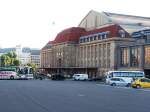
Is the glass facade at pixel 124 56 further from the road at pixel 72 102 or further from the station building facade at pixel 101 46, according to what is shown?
the road at pixel 72 102

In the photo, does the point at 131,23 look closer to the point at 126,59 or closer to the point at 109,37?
the point at 109,37

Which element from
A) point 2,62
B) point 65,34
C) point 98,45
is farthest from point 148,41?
point 2,62

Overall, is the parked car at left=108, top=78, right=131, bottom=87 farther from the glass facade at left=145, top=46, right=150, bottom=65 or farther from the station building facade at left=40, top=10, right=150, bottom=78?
the glass facade at left=145, top=46, right=150, bottom=65

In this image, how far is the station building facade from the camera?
282 ft

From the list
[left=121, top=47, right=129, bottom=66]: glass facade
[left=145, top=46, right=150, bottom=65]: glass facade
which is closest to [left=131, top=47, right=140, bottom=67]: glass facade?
[left=145, top=46, right=150, bottom=65]: glass facade

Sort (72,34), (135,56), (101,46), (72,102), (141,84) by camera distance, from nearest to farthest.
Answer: (72,102)
(141,84)
(135,56)
(101,46)
(72,34)

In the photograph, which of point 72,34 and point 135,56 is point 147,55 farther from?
point 72,34

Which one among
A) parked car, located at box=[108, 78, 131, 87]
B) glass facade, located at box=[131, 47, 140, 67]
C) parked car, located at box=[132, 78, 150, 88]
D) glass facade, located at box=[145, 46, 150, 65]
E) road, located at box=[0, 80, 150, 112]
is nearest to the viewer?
road, located at box=[0, 80, 150, 112]

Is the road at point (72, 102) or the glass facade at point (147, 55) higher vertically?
the glass facade at point (147, 55)

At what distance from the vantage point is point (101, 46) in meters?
102

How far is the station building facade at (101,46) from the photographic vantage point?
282 ft

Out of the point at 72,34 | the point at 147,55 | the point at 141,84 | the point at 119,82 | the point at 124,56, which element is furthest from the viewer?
the point at 72,34

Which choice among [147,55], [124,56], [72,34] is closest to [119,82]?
[147,55]

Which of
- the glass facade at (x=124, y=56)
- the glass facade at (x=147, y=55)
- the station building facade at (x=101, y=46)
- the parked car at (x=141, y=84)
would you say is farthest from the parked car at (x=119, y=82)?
the glass facade at (x=124, y=56)
